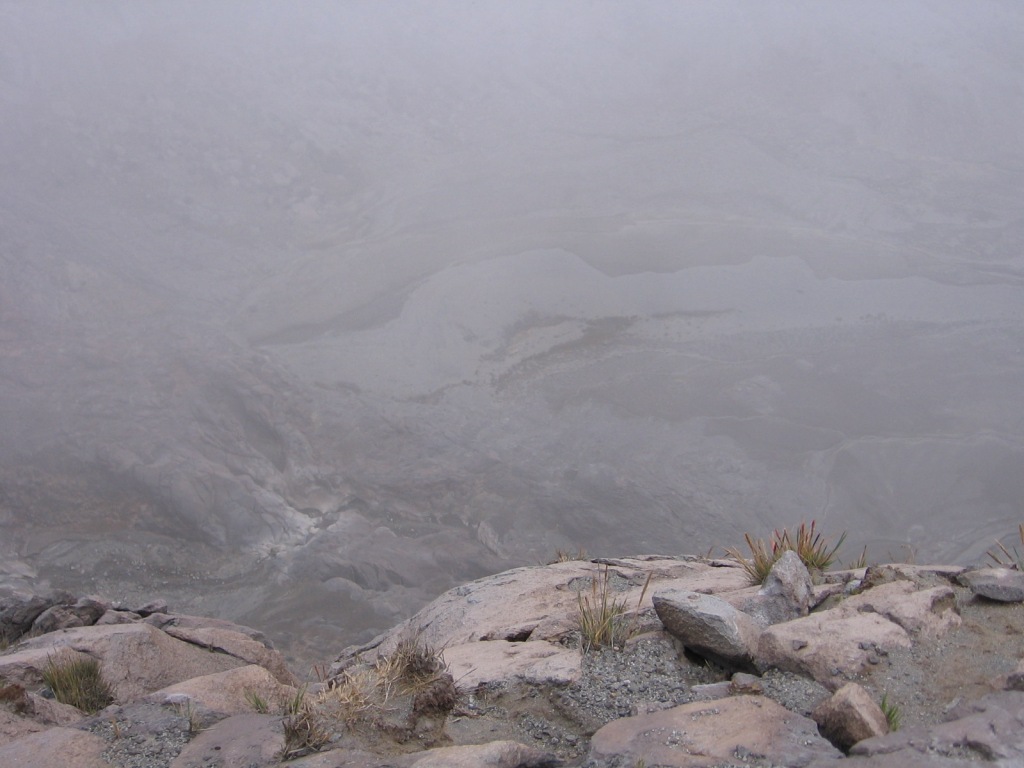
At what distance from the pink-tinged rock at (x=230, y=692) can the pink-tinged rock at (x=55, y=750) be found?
1.60ft

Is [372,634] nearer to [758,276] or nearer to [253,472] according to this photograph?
[253,472]

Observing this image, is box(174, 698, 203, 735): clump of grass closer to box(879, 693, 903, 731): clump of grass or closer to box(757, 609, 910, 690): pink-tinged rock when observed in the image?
box(757, 609, 910, 690): pink-tinged rock

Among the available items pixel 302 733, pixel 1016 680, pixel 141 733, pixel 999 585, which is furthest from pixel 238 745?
pixel 999 585

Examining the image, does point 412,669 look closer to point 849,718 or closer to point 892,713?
point 849,718

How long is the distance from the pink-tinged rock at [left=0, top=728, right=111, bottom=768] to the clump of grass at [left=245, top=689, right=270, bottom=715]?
26.2 inches

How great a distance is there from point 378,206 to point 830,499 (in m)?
7.88

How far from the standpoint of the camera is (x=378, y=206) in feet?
43.7

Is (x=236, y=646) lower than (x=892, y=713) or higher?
lower

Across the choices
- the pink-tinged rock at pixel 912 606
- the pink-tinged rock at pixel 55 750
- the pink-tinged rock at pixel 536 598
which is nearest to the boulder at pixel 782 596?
the pink-tinged rock at pixel 912 606

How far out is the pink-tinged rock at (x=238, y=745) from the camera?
346 centimetres

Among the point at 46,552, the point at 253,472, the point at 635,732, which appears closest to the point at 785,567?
the point at 635,732

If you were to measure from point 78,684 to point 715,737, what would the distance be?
3.43 metres

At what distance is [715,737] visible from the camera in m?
3.10

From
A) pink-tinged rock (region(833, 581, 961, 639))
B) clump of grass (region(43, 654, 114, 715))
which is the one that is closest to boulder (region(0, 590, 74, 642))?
clump of grass (region(43, 654, 114, 715))
